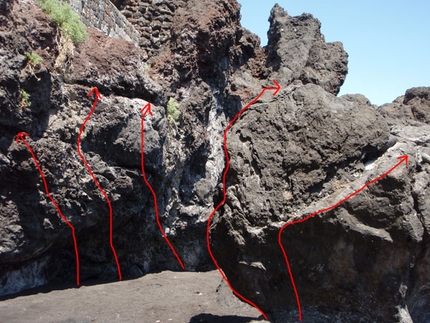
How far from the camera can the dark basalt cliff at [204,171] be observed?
139 inches

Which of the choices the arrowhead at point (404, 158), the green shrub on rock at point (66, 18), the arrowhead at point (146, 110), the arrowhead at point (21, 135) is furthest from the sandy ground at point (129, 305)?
the green shrub on rock at point (66, 18)

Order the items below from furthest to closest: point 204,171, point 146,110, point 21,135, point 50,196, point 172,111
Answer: point 204,171 → point 172,111 → point 146,110 → point 50,196 → point 21,135

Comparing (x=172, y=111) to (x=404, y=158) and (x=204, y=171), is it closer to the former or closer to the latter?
(x=204, y=171)

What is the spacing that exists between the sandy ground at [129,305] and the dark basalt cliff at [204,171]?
0.56 m

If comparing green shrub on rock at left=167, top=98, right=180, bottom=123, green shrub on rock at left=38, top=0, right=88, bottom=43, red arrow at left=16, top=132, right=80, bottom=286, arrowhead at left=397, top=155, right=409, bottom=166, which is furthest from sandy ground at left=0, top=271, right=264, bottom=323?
green shrub on rock at left=38, top=0, right=88, bottom=43

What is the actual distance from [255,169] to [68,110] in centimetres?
345

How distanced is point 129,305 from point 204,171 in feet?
13.6

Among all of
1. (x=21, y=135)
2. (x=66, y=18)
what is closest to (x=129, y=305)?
(x=21, y=135)

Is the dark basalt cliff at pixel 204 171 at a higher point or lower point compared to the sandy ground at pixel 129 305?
higher

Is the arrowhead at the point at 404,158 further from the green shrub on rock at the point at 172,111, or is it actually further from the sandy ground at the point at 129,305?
the green shrub on rock at the point at 172,111

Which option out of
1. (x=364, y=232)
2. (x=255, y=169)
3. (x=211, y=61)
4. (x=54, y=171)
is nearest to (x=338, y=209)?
(x=364, y=232)

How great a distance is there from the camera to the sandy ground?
4895 millimetres

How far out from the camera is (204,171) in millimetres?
9375

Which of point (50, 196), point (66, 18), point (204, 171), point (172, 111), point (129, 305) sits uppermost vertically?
point (66, 18)
